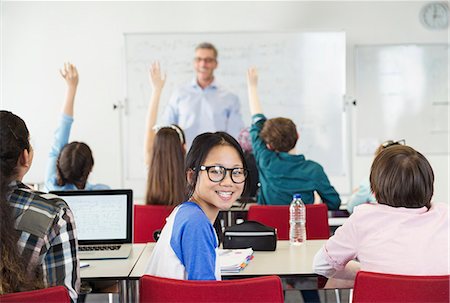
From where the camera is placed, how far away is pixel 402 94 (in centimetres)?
606

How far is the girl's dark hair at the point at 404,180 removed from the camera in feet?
7.07

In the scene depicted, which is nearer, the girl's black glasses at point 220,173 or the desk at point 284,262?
the girl's black glasses at point 220,173

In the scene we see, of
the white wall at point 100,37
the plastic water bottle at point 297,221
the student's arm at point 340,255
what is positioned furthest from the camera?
the white wall at point 100,37

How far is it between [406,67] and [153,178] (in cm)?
344

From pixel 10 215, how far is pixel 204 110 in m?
4.05

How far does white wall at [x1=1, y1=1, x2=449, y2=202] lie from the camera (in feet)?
19.4

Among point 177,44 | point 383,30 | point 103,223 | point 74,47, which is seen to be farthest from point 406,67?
point 103,223

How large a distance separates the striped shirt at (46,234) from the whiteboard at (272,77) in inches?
155

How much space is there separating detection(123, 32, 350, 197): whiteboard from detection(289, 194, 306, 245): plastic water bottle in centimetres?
269

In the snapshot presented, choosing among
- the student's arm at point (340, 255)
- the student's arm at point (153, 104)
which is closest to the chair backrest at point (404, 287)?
the student's arm at point (340, 255)

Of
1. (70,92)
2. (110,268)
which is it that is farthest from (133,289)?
(70,92)

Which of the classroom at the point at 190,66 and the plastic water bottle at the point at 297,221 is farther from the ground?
the classroom at the point at 190,66

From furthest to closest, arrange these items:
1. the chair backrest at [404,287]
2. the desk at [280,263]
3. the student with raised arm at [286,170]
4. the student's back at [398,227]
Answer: the student with raised arm at [286,170] < the desk at [280,263] < the student's back at [398,227] < the chair backrest at [404,287]

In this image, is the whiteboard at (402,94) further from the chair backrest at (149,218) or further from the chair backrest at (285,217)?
the chair backrest at (149,218)
